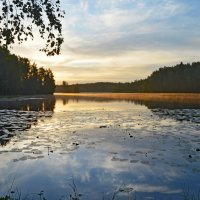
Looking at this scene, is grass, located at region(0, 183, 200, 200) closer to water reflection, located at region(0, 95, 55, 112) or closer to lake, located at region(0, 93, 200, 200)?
lake, located at region(0, 93, 200, 200)

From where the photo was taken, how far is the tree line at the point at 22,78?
97.6 metres

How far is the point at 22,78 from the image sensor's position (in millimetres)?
124062

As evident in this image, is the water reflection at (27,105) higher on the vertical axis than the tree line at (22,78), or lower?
lower

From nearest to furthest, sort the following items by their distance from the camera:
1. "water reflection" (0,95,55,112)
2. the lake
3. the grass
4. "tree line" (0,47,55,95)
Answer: the grass, the lake, "water reflection" (0,95,55,112), "tree line" (0,47,55,95)

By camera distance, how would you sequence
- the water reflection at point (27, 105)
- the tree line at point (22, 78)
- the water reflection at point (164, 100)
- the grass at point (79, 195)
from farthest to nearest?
1. the tree line at point (22, 78)
2. the water reflection at point (164, 100)
3. the water reflection at point (27, 105)
4. the grass at point (79, 195)

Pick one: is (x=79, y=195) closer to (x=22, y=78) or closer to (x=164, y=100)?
(x=164, y=100)

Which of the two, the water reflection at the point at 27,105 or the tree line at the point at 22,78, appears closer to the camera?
the water reflection at the point at 27,105

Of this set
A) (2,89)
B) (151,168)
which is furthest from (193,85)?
(151,168)

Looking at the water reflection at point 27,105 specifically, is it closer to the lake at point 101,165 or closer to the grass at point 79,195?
the lake at point 101,165

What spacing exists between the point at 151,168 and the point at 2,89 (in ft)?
288

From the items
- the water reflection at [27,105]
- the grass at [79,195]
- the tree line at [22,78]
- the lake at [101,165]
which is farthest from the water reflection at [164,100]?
the grass at [79,195]

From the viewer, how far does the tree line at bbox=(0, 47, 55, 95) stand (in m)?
97.6

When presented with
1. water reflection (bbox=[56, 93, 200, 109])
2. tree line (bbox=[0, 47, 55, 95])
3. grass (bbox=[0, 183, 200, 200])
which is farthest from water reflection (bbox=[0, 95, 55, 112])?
grass (bbox=[0, 183, 200, 200])

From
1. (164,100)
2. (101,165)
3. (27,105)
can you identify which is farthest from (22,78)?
(101,165)
